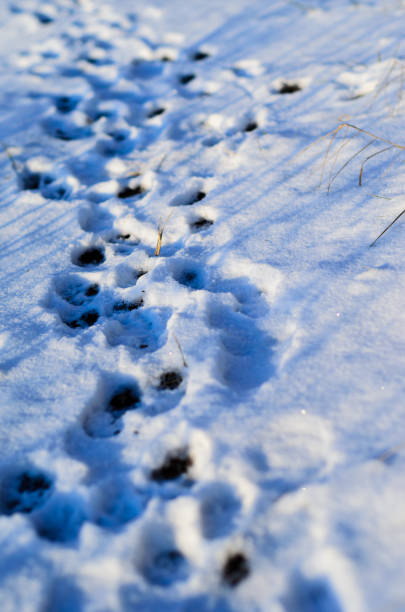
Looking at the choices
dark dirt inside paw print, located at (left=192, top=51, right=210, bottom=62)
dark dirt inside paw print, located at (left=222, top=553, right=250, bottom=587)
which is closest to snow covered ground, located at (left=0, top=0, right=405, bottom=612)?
dark dirt inside paw print, located at (left=222, top=553, right=250, bottom=587)

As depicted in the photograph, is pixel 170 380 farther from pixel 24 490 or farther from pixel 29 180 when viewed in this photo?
pixel 29 180

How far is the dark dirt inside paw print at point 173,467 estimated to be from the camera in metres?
1.33

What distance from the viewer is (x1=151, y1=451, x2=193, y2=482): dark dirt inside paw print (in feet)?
4.35

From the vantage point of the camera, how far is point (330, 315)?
161 cm

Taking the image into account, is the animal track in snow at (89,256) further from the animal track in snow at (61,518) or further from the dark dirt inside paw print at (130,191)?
the animal track in snow at (61,518)

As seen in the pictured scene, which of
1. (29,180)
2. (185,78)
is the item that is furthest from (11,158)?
(185,78)

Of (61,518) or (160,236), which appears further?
(160,236)

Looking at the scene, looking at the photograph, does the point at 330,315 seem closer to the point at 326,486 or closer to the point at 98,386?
the point at 326,486

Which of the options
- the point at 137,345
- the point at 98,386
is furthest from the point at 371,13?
the point at 98,386

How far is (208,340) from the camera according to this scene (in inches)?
63.3

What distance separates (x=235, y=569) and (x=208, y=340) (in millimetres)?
714

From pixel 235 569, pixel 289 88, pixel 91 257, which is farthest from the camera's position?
pixel 289 88

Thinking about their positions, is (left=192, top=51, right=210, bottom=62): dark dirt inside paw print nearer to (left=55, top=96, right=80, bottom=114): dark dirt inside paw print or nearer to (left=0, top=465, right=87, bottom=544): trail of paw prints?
(left=55, top=96, right=80, bottom=114): dark dirt inside paw print

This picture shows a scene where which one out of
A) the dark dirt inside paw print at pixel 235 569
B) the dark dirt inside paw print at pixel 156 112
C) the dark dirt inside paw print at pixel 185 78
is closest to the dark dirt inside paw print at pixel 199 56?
the dark dirt inside paw print at pixel 185 78
